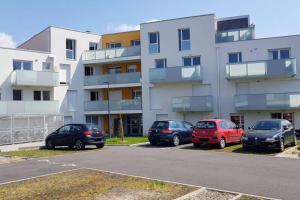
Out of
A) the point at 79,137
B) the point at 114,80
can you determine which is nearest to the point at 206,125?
the point at 79,137

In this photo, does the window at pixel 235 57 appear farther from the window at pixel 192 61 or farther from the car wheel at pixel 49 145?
the car wheel at pixel 49 145

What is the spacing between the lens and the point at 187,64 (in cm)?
3566

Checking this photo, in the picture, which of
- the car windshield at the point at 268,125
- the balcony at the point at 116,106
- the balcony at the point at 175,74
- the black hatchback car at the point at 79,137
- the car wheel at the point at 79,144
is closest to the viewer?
the car windshield at the point at 268,125

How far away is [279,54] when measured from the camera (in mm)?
32469

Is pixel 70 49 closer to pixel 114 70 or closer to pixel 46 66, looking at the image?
pixel 46 66

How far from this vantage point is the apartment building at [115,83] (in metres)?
37.4

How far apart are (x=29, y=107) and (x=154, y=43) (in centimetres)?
1285

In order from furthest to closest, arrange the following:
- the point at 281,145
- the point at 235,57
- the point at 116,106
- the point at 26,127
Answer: the point at 116,106 < the point at 235,57 < the point at 26,127 < the point at 281,145

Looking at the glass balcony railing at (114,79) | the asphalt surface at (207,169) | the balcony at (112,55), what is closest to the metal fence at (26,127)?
the glass balcony railing at (114,79)

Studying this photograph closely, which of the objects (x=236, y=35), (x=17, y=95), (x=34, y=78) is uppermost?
(x=236, y=35)

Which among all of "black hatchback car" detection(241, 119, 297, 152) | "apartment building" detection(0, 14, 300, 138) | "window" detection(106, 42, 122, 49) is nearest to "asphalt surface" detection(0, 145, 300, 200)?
"black hatchback car" detection(241, 119, 297, 152)

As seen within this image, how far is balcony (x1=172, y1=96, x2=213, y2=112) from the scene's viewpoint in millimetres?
33062

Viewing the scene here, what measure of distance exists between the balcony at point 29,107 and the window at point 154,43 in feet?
33.3

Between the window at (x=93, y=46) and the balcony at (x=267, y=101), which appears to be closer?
the balcony at (x=267, y=101)
